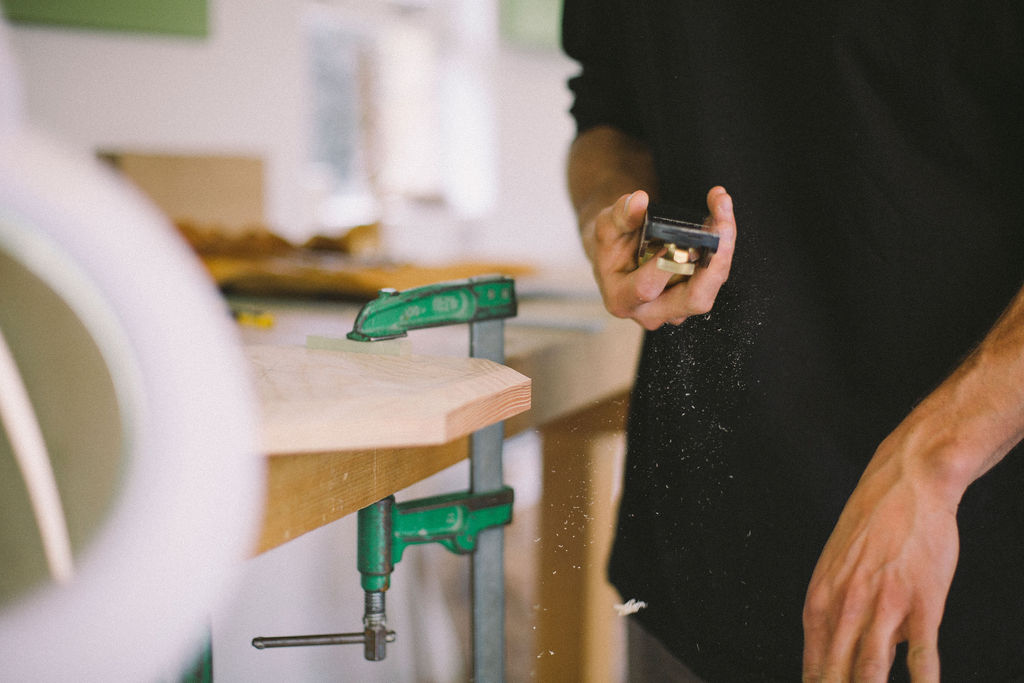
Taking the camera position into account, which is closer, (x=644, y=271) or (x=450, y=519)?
(x=644, y=271)

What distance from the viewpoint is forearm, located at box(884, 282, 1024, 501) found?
1.48ft

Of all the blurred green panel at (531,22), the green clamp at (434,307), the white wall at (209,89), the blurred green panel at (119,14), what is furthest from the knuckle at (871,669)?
the blurred green panel at (531,22)

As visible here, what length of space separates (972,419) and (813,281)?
0.20 metres

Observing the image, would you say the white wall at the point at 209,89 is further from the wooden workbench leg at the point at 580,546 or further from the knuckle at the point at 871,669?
the knuckle at the point at 871,669

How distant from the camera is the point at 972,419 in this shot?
458 mm

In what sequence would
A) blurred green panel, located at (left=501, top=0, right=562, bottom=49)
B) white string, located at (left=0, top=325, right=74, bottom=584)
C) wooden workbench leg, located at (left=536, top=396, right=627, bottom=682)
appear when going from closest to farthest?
white string, located at (left=0, top=325, right=74, bottom=584), wooden workbench leg, located at (left=536, top=396, right=627, bottom=682), blurred green panel, located at (left=501, top=0, right=562, bottom=49)

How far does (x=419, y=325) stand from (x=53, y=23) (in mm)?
2216

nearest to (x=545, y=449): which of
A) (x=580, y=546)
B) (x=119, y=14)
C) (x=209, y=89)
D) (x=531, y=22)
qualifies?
(x=580, y=546)

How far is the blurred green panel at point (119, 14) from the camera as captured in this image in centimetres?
220

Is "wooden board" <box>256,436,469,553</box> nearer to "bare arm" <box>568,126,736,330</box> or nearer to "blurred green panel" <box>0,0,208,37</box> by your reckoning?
"bare arm" <box>568,126,736,330</box>

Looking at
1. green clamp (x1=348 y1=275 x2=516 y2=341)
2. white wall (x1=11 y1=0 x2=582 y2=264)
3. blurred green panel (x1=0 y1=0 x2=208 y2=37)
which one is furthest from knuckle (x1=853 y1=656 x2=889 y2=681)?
blurred green panel (x1=0 y1=0 x2=208 y2=37)

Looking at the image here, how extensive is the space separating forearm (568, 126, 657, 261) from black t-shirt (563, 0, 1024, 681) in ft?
0.14

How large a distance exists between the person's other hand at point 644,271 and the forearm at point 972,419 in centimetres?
14

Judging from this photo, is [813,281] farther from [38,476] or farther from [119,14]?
[119,14]
